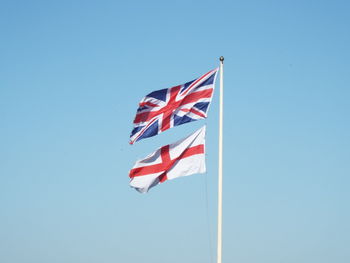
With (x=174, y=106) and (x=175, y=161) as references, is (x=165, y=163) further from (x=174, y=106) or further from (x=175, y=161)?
(x=174, y=106)

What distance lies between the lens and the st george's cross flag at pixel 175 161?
89.1ft

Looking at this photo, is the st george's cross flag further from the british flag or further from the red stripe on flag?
the british flag

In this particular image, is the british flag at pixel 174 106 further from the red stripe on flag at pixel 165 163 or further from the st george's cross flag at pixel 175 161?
the red stripe on flag at pixel 165 163

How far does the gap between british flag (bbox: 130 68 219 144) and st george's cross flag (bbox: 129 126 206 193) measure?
0.96 meters

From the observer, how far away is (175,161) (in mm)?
27219

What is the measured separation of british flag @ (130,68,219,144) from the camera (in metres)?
27.8

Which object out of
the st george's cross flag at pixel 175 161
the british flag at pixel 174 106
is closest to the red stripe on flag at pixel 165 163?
the st george's cross flag at pixel 175 161

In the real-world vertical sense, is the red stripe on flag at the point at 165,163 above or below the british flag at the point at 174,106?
below

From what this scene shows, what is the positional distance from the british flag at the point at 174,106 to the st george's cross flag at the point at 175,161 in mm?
963

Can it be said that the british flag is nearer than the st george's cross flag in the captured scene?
No

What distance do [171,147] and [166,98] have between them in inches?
96.0

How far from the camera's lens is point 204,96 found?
27.8m

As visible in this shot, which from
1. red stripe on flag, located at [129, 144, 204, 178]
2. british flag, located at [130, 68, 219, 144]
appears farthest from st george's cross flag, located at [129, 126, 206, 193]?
british flag, located at [130, 68, 219, 144]

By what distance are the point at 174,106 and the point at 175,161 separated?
2.58 meters
